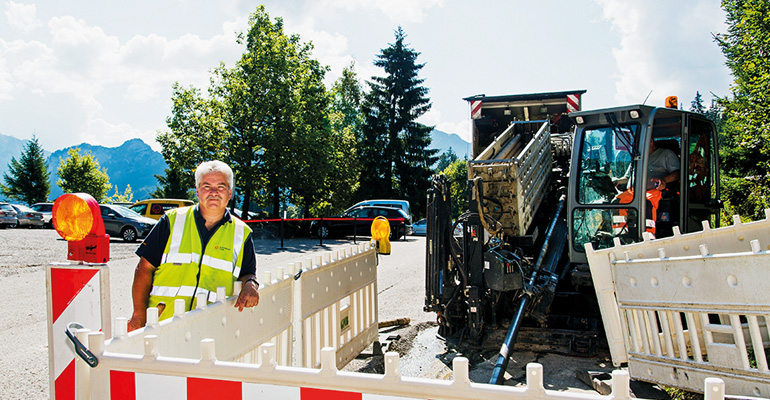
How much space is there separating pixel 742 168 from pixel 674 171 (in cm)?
1738

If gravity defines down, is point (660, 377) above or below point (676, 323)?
below

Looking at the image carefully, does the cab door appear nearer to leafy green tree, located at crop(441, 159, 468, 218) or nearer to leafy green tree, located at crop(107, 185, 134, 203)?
leafy green tree, located at crop(441, 159, 468, 218)

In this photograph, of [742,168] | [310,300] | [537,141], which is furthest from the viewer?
[742,168]

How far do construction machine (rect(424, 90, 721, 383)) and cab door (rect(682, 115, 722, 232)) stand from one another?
0.01 meters

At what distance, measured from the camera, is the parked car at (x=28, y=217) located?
99.3 feet

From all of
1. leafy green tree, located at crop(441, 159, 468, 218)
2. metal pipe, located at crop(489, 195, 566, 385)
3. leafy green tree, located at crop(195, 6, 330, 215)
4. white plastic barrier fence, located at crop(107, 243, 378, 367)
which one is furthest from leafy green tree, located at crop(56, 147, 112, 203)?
metal pipe, located at crop(489, 195, 566, 385)

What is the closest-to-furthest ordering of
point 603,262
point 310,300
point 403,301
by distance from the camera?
point 603,262 → point 310,300 → point 403,301

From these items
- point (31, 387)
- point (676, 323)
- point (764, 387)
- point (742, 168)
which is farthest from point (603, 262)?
point (742, 168)

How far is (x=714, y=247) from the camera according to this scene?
4004mm

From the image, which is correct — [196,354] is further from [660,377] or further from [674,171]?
[674,171]

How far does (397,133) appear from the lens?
45.9 meters

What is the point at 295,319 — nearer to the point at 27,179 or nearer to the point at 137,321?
the point at 137,321

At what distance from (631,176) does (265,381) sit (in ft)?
18.3

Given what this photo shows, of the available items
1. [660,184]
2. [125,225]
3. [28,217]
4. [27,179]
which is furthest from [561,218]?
[27,179]
